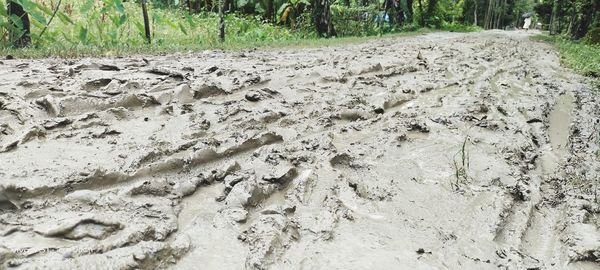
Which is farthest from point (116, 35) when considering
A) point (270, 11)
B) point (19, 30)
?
point (270, 11)

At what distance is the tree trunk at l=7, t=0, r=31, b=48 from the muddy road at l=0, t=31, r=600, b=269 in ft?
6.34

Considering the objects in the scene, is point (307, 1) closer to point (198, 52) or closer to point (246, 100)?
Result: point (198, 52)

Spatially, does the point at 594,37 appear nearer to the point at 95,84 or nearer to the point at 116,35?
the point at 116,35

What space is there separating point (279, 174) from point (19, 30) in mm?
6265

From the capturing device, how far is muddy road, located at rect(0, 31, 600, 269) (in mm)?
2213

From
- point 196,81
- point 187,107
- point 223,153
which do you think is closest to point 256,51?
point 196,81

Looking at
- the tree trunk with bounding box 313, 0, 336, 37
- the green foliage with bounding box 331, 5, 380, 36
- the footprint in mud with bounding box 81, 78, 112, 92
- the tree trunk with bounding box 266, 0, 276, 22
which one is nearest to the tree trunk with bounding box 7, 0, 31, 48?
the footprint in mud with bounding box 81, 78, 112, 92

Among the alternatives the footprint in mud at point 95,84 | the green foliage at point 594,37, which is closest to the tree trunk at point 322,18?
the green foliage at point 594,37

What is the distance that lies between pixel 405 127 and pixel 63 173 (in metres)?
2.72

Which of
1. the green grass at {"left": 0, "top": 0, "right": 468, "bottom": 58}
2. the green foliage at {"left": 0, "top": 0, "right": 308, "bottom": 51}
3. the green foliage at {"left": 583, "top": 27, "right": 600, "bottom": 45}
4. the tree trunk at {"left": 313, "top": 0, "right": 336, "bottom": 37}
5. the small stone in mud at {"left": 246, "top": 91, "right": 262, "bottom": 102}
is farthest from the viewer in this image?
the green foliage at {"left": 583, "top": 27, "right": 600, "bottom": 45}

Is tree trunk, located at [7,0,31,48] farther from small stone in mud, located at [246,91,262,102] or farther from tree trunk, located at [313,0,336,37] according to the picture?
tree trunk, located at [313,0,336,37]

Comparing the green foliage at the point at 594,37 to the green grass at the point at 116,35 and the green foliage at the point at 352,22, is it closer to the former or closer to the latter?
the green foliage at the point at 352,22

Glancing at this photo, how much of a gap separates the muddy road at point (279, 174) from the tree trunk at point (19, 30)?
6.34ft

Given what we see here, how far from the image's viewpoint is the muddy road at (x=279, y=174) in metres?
2.21
